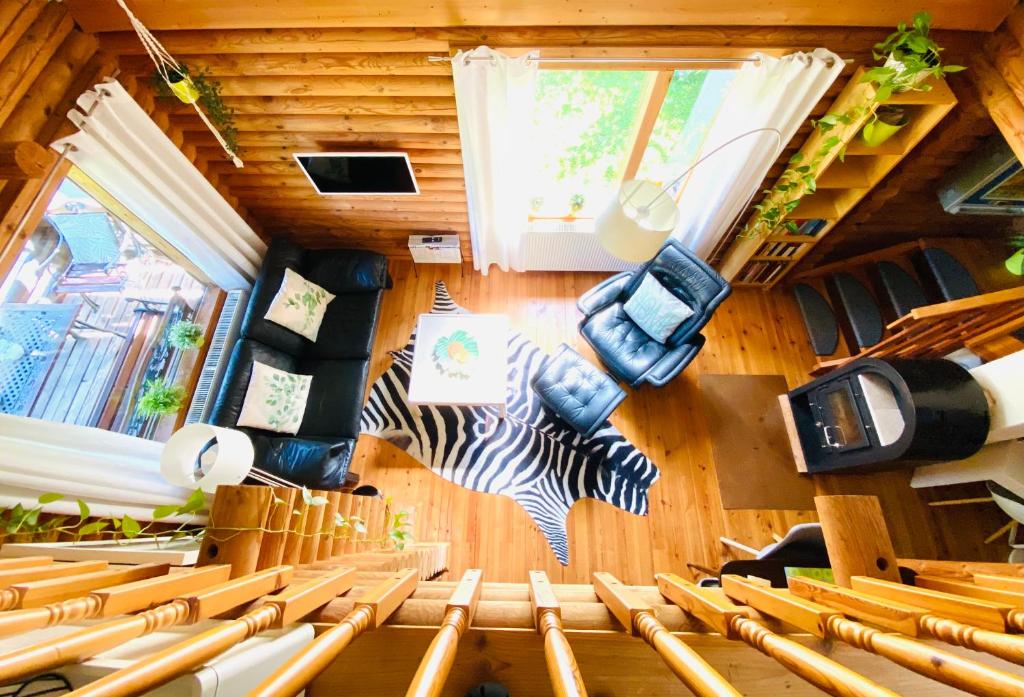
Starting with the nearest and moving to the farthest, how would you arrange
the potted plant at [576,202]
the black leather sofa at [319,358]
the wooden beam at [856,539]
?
the wooden beam at [856,539], the black leather sofa at [319,358], the potted plant at [576,202]

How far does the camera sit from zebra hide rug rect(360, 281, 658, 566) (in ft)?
9.54

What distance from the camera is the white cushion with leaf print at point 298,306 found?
2.98 meters

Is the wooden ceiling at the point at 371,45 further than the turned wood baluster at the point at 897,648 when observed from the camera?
Yes

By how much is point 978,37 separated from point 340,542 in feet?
13.6

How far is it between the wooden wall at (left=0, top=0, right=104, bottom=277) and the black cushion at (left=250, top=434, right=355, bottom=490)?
1468 mm

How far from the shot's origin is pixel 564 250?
3445mm

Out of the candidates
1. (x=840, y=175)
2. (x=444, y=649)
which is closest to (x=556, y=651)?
(x=444, y=649)

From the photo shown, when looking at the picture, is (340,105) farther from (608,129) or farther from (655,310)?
Result: (655,310)

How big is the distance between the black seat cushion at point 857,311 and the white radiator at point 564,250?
1683mm

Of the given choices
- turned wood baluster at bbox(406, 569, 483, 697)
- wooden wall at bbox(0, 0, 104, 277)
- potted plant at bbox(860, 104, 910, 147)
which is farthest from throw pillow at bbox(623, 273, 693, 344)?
wooden wall at bbox(0, 0, 104, 277)

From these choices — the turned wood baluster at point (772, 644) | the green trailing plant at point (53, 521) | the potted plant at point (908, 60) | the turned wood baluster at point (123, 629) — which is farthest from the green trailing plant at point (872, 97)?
the green trailing plant at point (53, 521)

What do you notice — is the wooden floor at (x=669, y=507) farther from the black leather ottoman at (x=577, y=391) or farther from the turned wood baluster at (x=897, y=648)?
the turned wood baluster at (x=897, y=648)

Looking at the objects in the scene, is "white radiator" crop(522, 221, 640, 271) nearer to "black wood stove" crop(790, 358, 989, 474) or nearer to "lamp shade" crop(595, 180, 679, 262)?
"lamp shade" crop(595, 180, 679, 262)

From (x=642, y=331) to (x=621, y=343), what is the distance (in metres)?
0.20
